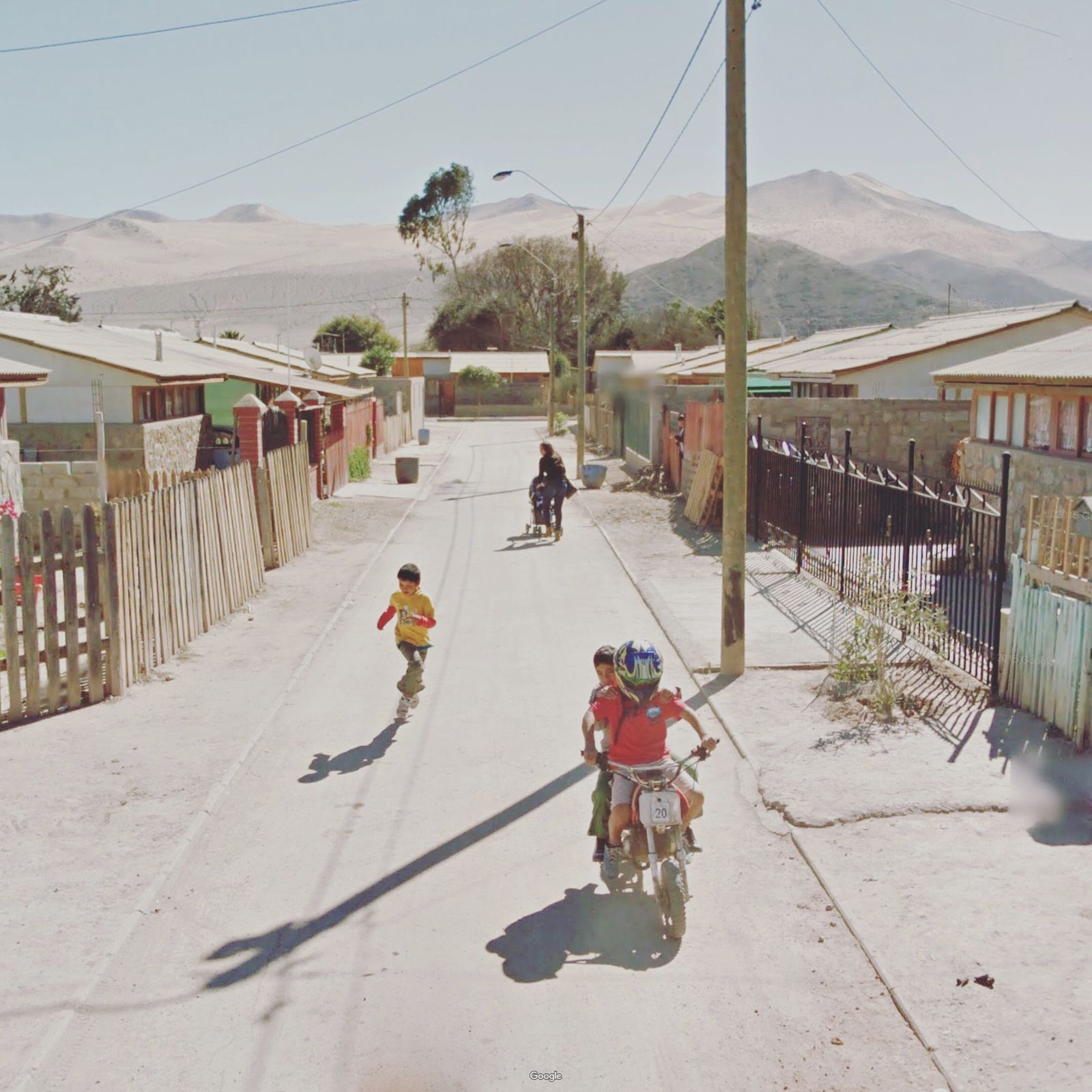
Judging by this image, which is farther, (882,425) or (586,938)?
(882,425)

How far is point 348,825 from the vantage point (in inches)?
310

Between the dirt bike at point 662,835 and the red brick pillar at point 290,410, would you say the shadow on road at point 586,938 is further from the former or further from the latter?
the red brick pillar at point 290,410

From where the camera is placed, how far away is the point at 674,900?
6.19 meters

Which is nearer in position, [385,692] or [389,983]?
[389,983]

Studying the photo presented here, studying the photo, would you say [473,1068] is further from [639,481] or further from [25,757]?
[639,481]

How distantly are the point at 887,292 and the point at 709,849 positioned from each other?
129 m

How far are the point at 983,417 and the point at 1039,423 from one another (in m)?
2.59

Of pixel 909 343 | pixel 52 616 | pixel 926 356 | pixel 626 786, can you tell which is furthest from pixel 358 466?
pixel 626 786

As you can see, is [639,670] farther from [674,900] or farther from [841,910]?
[841,910]

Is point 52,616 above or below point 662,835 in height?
above

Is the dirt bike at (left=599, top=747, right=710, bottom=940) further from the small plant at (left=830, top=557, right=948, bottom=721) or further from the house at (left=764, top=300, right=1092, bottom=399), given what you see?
the house at (left=764, top=300, right=1092, bottom=399)

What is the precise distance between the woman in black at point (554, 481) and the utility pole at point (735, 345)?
987 cm

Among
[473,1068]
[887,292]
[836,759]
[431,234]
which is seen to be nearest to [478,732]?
[836,759]

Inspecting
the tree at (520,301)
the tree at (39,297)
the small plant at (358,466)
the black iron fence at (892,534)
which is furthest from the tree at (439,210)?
the black iron fence at (892,534)
